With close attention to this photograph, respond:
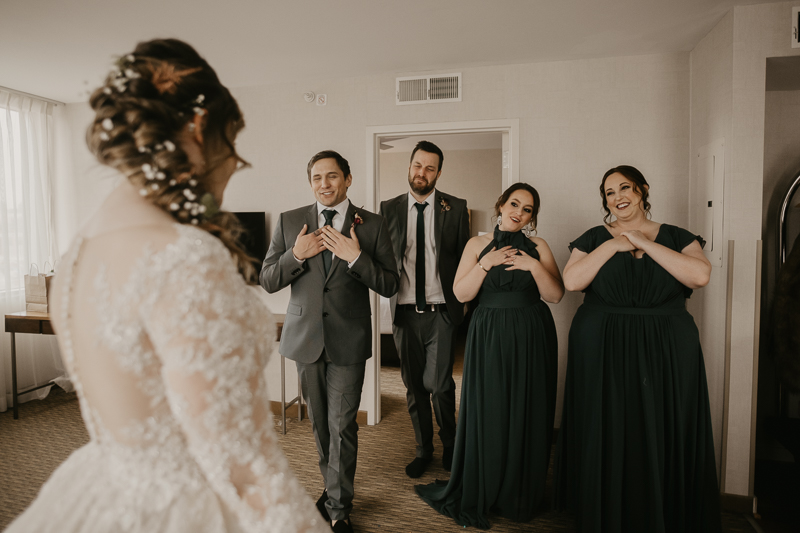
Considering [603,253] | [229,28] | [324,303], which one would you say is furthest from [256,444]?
[229,28]

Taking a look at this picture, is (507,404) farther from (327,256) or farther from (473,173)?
(473,173)

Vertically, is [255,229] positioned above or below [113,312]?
above

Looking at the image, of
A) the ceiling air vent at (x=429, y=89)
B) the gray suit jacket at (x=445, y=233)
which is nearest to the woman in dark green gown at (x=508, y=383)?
the gray suit jacket at (x=445, y=233)

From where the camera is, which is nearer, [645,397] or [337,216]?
[645,397]

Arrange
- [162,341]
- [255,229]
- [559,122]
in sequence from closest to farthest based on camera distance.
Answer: [162,341], [559,122], [255,229]

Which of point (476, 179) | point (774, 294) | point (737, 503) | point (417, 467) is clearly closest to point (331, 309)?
point (417, 467)

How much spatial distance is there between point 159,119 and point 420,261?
2159 millimetres

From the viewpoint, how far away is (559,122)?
3.15m

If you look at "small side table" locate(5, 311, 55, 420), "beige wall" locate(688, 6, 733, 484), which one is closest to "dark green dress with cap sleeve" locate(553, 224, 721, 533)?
"beige wall" locate(688, 6, 733, 484)

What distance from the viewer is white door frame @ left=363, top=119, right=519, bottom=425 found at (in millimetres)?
3227

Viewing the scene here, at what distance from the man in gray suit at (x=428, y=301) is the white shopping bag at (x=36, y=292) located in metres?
2.70

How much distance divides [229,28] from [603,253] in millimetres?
2370

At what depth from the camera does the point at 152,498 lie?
75 cm

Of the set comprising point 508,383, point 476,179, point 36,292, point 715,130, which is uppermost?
point 476,179
